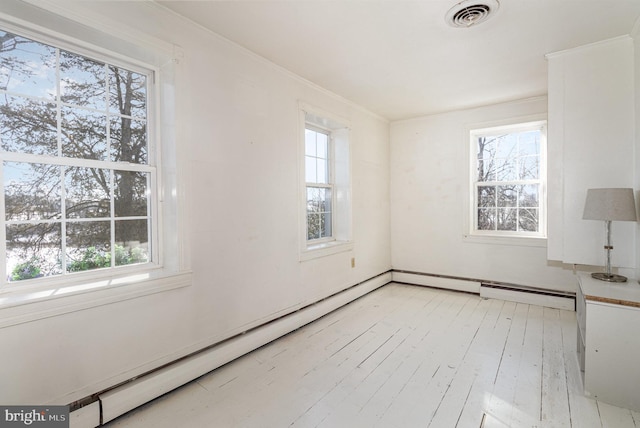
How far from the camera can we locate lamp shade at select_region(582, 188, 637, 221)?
217 cm

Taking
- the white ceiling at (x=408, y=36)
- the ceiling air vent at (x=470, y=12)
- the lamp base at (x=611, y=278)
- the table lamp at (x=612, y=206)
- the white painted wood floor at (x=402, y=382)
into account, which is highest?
the white ceiling at (x=408, y=36)

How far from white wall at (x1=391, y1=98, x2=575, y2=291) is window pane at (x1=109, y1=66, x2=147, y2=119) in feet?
12.2


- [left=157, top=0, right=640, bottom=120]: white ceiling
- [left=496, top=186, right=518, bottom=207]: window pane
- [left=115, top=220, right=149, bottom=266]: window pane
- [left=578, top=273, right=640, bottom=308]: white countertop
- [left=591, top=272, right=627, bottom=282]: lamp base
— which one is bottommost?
[left=578, top=273, right=640, bottom=308]: white countertop

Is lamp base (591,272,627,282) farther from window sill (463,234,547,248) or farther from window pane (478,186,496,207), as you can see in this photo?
window pane (478,186,496,207)

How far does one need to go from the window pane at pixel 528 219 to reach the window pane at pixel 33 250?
4.79 m

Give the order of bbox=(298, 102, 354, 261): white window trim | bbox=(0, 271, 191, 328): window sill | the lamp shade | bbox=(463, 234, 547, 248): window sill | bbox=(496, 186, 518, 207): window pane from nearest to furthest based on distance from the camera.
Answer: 1. bbox=(0, 271, 191, 328): window sill
2. the lamp shade
3. bbox=(298, 102, 354, 261): white window trim
4. bbox=(463, 234, 547, 248): window sill
5. bbox=(496, 186, 518, 207): window pane

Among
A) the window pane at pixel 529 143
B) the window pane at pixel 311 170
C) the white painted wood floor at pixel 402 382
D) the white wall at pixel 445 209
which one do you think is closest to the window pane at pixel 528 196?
the window pane at pixel 529 143

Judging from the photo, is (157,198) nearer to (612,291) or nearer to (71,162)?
(71,162)

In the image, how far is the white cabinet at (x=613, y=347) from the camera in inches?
74.4

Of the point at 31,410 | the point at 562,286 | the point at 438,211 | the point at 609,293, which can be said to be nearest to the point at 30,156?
the point at 31,410

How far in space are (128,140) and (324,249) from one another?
87.4 inches

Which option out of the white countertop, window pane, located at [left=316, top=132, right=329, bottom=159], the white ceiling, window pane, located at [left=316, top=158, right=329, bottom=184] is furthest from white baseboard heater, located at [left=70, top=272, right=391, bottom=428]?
the white ceiling

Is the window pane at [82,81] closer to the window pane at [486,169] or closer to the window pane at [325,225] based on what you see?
the window pane at [325,225]

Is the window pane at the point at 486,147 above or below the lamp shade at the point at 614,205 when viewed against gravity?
above
